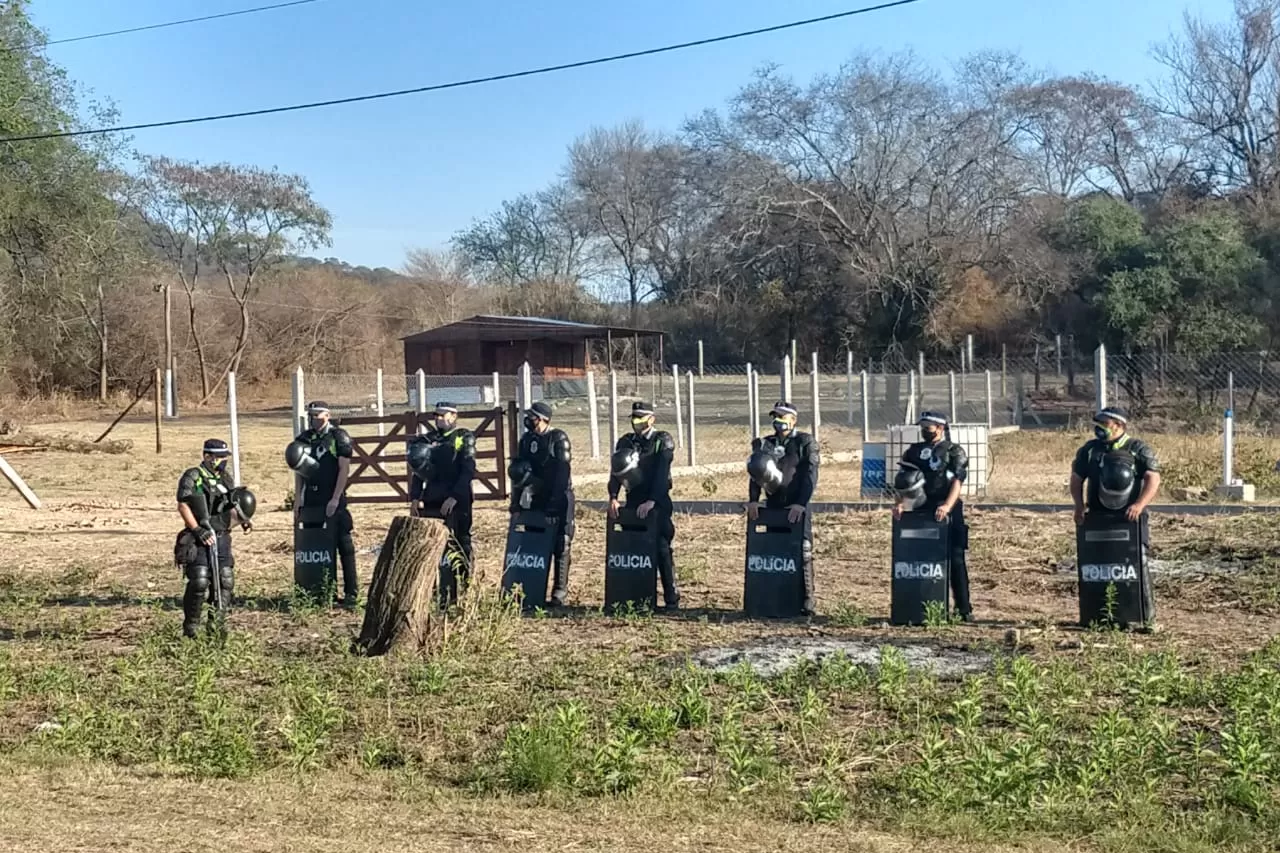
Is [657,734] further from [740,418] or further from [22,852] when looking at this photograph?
[740,418]

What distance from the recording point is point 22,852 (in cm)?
502

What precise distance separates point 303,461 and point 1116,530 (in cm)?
610

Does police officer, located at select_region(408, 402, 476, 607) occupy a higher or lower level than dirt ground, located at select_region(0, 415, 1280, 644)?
higher

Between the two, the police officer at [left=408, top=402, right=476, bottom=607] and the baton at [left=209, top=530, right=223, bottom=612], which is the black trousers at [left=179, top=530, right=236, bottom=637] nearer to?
the baton at [left=209, top=530, right=223, bottom=612]

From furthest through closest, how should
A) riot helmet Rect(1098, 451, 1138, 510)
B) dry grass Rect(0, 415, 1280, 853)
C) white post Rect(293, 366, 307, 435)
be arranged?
white post Rect(293, 366, 307, 435), riot helmet Rect(1098, 451, 1138, 510), dry grass Rect(0, 415, 1280, 853)

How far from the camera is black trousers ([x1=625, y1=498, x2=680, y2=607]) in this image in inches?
403

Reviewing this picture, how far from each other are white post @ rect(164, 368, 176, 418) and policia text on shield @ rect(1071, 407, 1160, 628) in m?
36.1

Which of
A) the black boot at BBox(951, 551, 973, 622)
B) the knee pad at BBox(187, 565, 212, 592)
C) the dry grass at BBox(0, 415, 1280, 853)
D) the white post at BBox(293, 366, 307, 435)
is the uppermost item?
the white post at BBox(293, 366, 307, 435)

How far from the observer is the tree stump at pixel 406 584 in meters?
8.48

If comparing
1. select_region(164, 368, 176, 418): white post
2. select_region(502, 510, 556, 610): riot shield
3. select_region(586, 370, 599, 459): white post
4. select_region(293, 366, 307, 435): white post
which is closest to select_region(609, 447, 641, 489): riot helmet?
select_region(502, 510, 556, 610): riot shield

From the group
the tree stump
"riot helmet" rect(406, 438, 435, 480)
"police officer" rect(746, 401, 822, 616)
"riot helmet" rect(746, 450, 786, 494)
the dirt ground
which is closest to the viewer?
the tree stump

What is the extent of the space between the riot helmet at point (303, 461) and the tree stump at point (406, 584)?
2515 millimetres

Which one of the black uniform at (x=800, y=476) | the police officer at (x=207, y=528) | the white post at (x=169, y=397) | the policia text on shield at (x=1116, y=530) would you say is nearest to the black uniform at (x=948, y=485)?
the black uniform at (x=800, y=476)

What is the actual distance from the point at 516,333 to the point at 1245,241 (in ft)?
76.8
